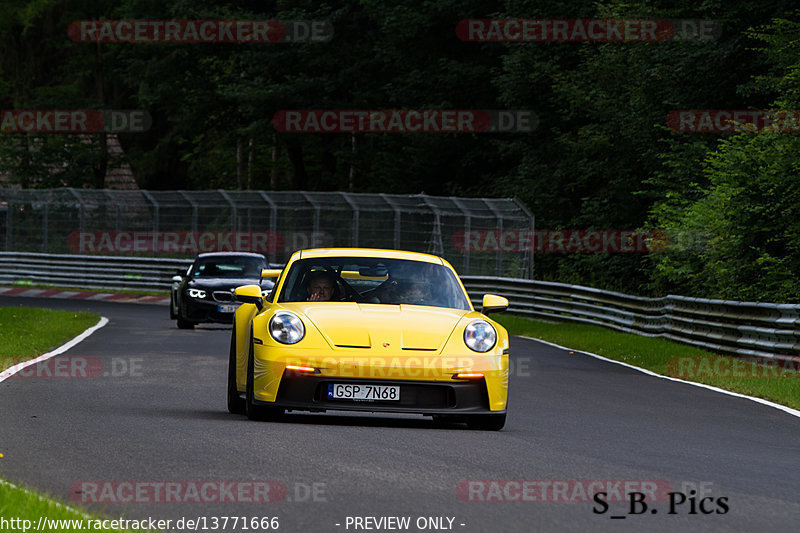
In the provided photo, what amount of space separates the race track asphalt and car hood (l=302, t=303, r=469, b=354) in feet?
2.03

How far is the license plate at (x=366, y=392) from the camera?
1022 cm

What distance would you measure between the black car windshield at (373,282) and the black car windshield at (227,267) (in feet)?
45.4

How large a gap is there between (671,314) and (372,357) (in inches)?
538

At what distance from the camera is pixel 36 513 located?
6418mm

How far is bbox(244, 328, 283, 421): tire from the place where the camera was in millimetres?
10633

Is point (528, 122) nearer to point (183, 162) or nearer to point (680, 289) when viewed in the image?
point (680, 289)

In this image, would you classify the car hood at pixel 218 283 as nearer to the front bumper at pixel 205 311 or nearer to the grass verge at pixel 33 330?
the front bumper at pixel 205 311
